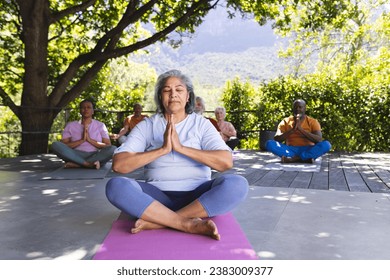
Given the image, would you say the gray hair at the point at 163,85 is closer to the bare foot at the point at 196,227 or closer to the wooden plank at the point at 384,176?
the bare foot at the point at 196,227

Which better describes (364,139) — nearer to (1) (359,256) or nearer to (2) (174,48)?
(2) (174,48)

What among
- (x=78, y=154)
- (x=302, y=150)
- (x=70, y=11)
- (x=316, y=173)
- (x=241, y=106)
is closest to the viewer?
(x=316, y=173)

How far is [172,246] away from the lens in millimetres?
2268

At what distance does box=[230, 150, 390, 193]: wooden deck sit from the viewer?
4449mm

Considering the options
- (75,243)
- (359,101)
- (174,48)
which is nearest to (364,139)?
(359,101)

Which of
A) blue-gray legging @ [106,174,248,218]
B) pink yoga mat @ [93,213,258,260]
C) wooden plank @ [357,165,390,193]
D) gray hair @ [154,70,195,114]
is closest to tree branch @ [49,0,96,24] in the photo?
wooden plank @ [357,165,390,193]

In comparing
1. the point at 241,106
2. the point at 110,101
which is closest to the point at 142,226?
the point at 241,106

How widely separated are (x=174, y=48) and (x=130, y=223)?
7727 millimetres

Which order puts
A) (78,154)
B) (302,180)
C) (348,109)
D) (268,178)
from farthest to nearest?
(348,109)
(78,154)
(268,178)
(302,180)

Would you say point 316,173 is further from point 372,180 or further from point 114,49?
point 114,49

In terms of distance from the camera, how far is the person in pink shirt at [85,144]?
18.0 ft

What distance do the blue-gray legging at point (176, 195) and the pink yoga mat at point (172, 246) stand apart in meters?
0.16

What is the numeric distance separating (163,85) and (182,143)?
15.7 inches
